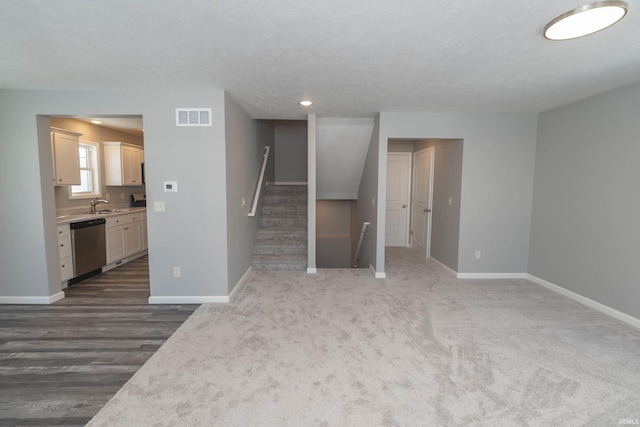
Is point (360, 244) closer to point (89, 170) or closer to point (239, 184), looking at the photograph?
point (239, 184)

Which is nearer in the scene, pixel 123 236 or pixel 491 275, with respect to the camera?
pixel 491 275

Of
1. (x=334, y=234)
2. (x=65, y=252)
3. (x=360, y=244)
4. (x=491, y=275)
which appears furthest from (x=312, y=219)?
(x=65, y=252)

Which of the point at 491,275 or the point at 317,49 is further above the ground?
the point at 317,49

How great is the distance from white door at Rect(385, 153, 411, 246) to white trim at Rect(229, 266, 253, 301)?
3.35 m

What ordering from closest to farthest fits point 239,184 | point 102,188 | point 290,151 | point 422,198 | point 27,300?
point 27,300 < point 239,184 < point 102,188 < point 422,198 < point 290,151

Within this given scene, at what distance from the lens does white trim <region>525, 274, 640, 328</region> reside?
9.57 feet

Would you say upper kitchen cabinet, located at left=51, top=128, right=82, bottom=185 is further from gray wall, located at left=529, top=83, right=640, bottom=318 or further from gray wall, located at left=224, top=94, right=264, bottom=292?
gray wall, located at left=529, top=83, right=640, bottom=318

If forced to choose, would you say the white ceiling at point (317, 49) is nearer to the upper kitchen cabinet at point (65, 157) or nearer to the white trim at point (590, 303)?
the upper kitchen cabinet at point (65, 157)

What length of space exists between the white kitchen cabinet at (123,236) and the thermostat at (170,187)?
208 centimetres

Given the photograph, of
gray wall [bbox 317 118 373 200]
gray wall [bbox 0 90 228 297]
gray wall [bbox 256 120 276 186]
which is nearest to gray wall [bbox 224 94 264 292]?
gray wall [bbox 0 90 228 297]

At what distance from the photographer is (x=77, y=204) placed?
479cm

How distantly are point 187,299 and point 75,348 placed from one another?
3.62 ft

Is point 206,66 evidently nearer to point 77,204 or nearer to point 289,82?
point 289,82

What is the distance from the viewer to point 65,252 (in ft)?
Result: 12.7
